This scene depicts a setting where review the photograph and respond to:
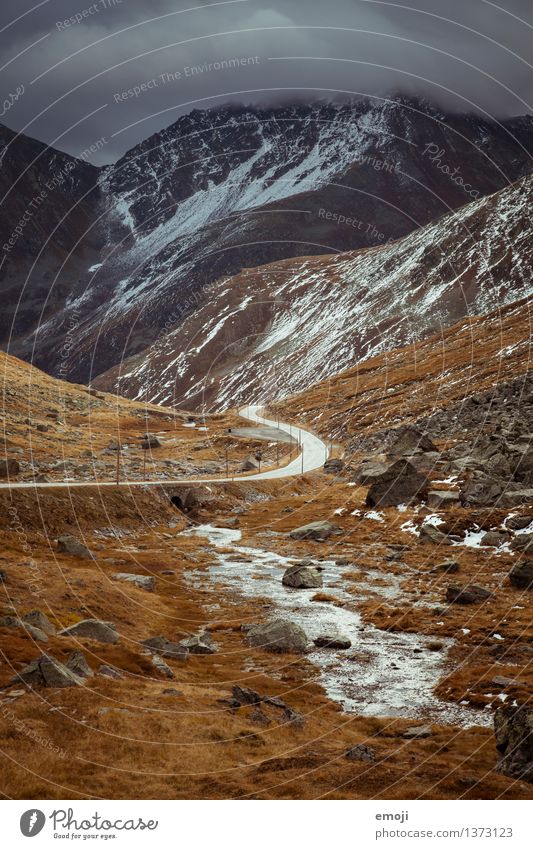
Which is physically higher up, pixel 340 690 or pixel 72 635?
pixel 72 635

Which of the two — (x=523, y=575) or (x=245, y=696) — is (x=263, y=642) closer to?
(x=245, y=696)

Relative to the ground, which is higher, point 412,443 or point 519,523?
point 412,443

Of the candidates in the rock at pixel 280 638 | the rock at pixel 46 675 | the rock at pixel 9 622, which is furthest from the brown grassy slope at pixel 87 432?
the rock at pixel 46 675

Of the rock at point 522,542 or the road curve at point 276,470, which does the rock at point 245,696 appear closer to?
the rock at point 522,542

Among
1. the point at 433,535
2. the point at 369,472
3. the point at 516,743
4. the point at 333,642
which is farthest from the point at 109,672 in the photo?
the point at 369,472
